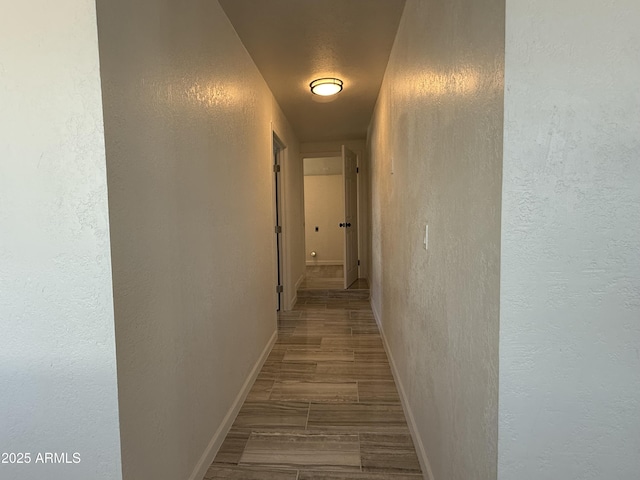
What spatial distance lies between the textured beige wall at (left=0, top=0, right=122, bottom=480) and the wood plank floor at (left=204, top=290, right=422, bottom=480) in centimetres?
81

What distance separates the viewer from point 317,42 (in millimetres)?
2320

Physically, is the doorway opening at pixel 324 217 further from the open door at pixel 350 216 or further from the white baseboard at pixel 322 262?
the open door at pixel 350 216

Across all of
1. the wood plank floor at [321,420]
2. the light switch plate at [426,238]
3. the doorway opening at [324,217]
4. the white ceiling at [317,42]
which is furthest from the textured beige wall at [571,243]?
the doorway opening at [324,217]

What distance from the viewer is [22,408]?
3.36ft

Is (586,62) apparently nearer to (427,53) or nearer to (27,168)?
(427,53)

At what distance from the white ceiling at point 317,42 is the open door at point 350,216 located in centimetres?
123

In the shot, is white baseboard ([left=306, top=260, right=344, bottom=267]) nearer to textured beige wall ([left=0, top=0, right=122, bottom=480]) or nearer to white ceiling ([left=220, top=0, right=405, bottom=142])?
white ceiling ([left=220, top=0, right=405, bottom=142])

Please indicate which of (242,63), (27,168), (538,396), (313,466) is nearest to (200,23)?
(242,63)

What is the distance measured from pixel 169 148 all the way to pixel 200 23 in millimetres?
766

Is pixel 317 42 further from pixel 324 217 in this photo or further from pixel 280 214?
pixel 324 217

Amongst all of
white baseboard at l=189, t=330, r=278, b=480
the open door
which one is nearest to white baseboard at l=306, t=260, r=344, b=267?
the open door

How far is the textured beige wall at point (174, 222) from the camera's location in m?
1.01

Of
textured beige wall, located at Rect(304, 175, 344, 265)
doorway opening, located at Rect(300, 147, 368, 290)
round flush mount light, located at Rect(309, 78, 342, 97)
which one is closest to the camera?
round flush mount light, located at Rect(309, 78, 342, 97)

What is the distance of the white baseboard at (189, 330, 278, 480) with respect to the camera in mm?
1496
